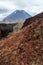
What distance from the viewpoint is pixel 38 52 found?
2178cm

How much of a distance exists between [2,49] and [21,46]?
265cm

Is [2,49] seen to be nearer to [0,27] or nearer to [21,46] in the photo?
[21,46]

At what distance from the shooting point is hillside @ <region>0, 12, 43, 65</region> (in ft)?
69.3

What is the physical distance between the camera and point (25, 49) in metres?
22.7

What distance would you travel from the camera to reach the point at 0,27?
225 ft

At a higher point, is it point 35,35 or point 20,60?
point 35,35

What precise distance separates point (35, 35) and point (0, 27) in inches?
1767

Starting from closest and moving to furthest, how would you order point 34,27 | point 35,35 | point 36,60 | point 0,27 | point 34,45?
point 36,60 < point 34,45 < point 35,35 < point 34,27 < point 0,27

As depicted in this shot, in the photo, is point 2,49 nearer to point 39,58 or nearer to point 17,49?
point 17,49

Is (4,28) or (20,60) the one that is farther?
(4,28)

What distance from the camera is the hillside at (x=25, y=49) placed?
69.3 feet

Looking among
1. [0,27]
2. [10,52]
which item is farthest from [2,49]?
[0,27]

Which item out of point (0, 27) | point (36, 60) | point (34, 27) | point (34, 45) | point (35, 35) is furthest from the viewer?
point (0, 27)

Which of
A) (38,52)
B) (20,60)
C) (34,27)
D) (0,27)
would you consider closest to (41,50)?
(38,52)
